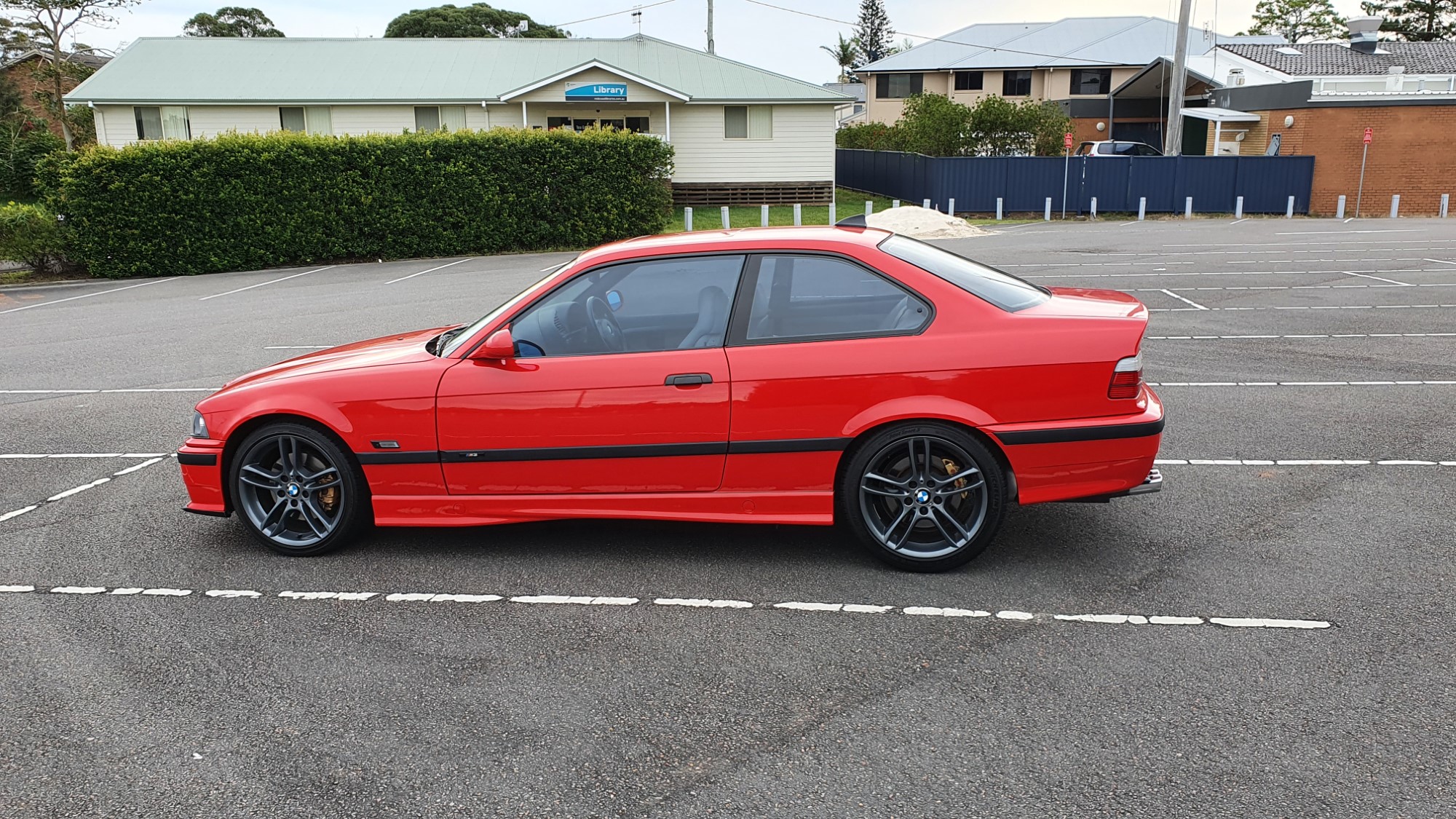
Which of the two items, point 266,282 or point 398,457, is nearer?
point 398,457

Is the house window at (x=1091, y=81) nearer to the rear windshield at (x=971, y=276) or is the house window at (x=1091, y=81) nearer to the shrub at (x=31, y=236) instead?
the shrub at (x=31, y=236)

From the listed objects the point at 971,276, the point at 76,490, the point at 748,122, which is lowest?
the point at 76,490

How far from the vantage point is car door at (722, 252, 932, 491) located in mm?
4961

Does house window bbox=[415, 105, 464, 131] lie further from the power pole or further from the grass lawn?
the power pole

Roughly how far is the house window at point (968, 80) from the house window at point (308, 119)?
34.3m

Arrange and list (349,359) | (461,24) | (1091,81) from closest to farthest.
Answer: (349,359)
(1091,81)
(461,24)

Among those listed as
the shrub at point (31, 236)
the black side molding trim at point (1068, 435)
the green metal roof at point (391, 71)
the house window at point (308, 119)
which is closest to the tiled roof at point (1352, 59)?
the green metal roof at point (391, 71)

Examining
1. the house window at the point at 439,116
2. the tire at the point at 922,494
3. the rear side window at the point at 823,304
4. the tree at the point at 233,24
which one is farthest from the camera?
the tree at the point at 233,24

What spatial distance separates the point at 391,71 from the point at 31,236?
14400 millimetres

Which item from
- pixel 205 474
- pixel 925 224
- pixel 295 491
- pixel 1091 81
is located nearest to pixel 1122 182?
pixel 925 224

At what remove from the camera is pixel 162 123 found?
31438 millimetres

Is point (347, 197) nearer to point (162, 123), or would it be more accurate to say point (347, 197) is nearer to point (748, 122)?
point (162, 123)

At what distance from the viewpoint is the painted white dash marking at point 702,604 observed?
4.84m

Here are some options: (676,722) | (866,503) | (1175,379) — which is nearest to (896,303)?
(866,503)
